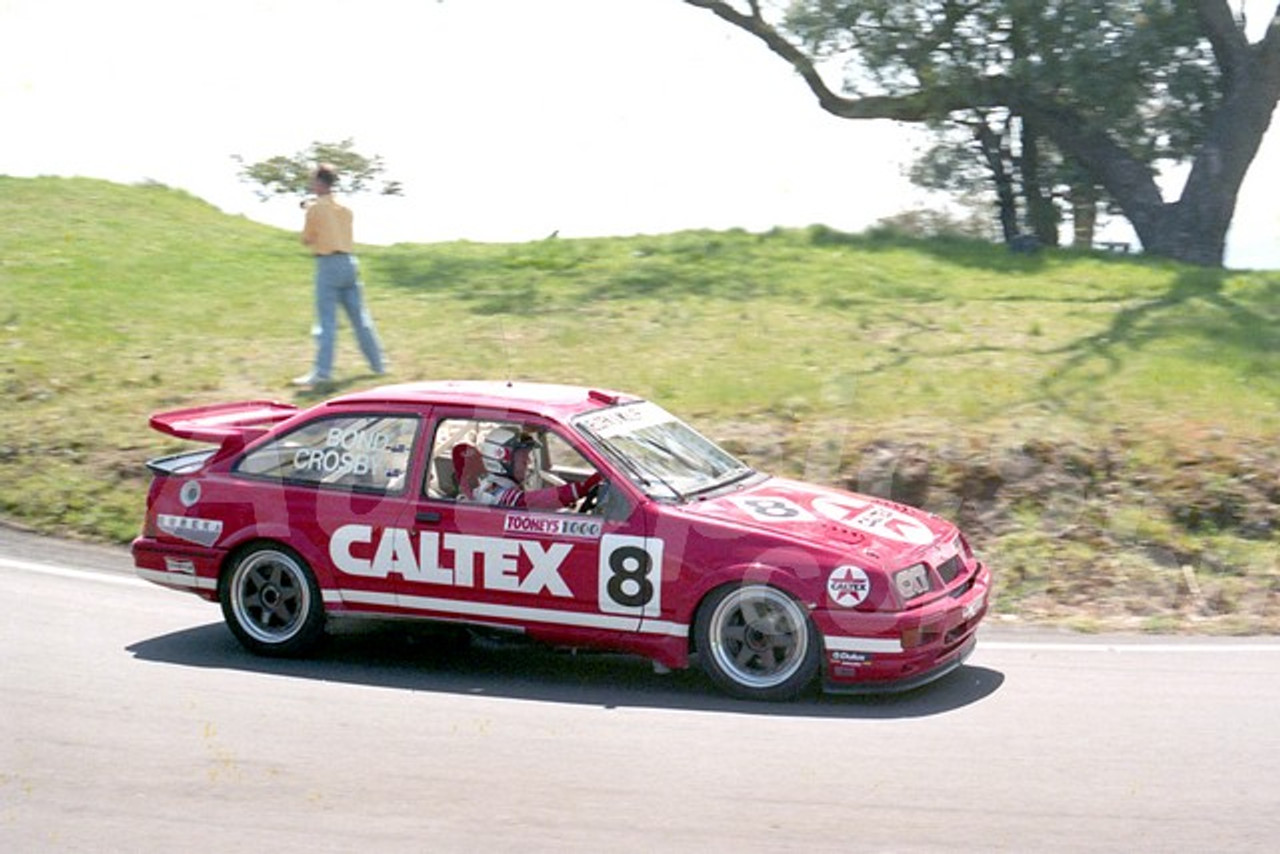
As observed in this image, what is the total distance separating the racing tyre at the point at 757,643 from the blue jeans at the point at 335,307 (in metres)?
7.63

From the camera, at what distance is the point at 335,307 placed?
15.2m

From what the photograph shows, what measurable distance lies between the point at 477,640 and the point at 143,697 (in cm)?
187

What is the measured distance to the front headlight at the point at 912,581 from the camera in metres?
8.16

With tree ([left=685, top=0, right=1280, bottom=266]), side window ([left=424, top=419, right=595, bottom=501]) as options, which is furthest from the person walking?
tree ([left=685, top=0, right=1280, bottom=266])

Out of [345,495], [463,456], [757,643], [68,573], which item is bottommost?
[68,573]

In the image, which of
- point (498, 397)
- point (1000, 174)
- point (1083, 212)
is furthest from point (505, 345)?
point (1083, 212)

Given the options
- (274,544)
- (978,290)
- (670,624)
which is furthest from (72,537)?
(978,290)

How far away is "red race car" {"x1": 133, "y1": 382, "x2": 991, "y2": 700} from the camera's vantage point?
820cm

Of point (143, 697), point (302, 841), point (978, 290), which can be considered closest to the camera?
point (302, 841)

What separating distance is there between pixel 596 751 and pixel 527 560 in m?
1.44

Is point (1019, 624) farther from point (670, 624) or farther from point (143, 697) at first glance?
point (143, 697)

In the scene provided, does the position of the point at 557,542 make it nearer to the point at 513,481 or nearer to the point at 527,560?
the point at 527,560

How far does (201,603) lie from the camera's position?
10.5m

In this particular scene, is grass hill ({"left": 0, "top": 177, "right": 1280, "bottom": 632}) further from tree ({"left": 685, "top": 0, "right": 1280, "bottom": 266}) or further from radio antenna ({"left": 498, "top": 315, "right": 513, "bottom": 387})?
tree ({"left": 685, "top": 0, "right": 1280, "bottom": 266})
